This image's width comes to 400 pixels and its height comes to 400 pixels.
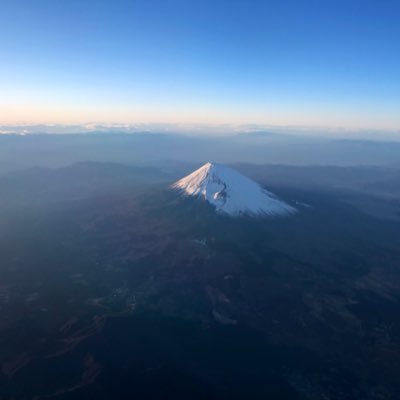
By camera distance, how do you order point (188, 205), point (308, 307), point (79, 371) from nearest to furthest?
point (79, 371)
point (308, 307)
point (188, 205)

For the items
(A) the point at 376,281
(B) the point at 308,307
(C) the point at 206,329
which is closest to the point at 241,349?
(C) the point at 206,329

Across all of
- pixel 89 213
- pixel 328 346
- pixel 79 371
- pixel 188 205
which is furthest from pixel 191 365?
pixel 89 213

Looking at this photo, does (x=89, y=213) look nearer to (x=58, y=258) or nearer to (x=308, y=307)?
(x=58, y=258)

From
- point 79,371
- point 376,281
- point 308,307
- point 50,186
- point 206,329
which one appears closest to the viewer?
point 79,371

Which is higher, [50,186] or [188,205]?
[188,205]

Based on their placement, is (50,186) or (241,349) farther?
(50,186)

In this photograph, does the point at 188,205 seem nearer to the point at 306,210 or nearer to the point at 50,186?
the point at 306,210
